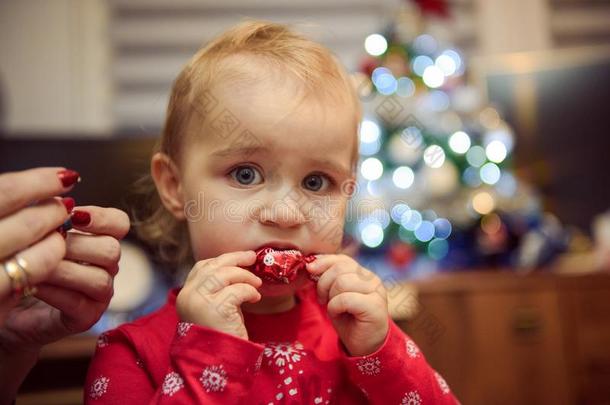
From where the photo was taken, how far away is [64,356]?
5.68 ft

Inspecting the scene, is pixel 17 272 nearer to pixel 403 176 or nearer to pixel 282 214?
pixel 282 214

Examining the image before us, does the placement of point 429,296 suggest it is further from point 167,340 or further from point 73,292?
point 73,292

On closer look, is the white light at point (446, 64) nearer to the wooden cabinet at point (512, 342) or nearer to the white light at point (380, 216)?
the white light at point (380, 216)

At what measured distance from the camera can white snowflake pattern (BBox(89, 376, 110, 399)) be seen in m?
0.71

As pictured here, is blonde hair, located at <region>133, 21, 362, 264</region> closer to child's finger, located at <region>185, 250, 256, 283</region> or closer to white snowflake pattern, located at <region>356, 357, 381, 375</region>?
child's finger, located at <region>185, 250, 256, 283</region>

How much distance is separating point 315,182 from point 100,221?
11.3 inches

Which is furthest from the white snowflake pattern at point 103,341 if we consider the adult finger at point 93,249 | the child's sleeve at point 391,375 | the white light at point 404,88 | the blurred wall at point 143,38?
the blurred wall at point 143,38

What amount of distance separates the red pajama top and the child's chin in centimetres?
6

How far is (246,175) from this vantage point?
2.51ft

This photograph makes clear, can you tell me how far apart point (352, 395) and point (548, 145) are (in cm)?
212

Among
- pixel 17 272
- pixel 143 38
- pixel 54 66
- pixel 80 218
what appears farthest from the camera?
pixel 143 38

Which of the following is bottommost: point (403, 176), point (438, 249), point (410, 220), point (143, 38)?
point (438, 249)

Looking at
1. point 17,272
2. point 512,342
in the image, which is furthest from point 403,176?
point 17,272

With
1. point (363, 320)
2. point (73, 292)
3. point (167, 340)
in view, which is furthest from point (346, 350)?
point (73, 292)
